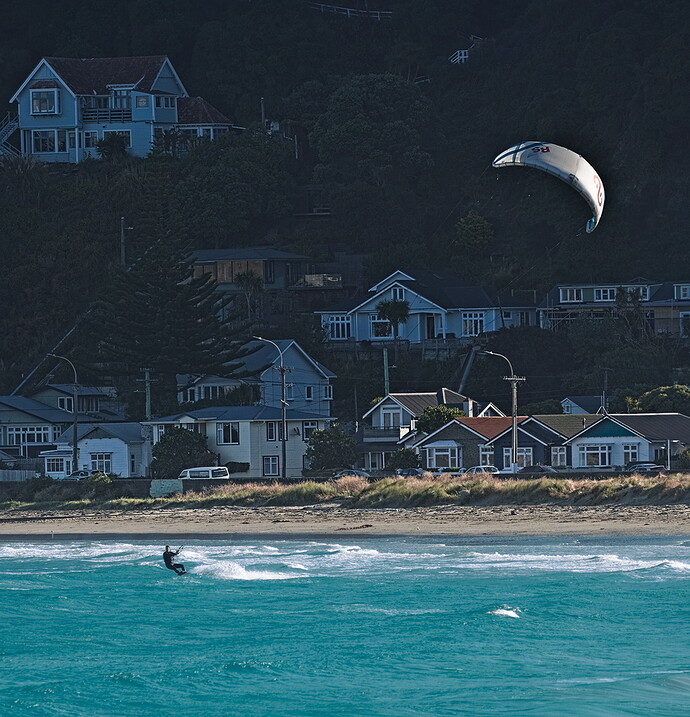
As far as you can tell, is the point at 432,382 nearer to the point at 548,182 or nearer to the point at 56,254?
the point at 548,182

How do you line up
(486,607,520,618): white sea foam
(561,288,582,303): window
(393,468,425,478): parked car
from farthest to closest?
(561,288,582,303): window < (393,468,425,478): parked car < (486,607,520,618): white sea foam

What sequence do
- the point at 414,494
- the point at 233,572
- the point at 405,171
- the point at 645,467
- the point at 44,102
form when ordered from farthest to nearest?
the point at 44,102
the point at 405,171
the point at 645,467
the point at 414,494
the point at 233,572

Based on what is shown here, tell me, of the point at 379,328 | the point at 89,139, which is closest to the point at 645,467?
the point at 379,328

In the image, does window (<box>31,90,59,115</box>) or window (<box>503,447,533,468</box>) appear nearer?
window (<box>503,447,533,468</box>)

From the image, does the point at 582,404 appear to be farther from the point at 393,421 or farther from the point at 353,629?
the point at 353,629

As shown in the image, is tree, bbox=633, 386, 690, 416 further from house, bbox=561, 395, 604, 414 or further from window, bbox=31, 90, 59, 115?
window, bbox=31, 90, 59, 115

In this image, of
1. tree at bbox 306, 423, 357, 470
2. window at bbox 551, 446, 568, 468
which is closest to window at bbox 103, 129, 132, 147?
tree at bbox 306, 423, 357, 470
